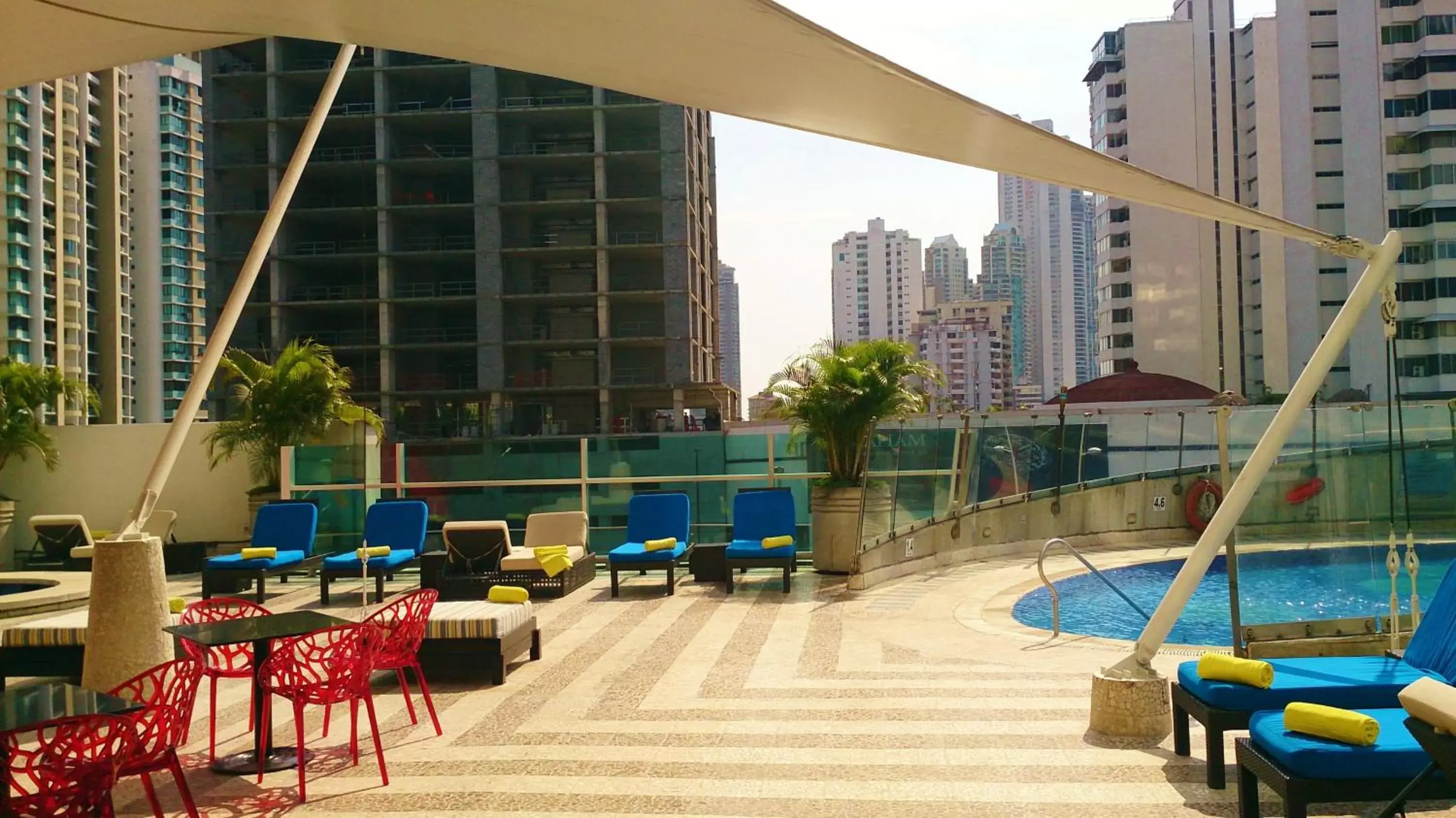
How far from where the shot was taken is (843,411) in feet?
39.1

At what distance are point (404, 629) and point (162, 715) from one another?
6.54 feet

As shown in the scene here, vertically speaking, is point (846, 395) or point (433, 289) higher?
point (433, 289)

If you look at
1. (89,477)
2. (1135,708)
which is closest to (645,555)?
(1135,708)

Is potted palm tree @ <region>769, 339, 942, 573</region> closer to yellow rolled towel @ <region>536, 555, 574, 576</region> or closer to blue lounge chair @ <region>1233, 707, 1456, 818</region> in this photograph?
yellow rolled towel @ <region>536, 555, 574, 576</region>

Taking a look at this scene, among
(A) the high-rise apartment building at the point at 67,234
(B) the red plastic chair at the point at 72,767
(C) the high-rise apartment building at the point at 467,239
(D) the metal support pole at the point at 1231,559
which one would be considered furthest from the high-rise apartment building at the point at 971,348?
(B) the red plastic chair at the point at 72,767

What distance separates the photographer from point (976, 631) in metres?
8.53

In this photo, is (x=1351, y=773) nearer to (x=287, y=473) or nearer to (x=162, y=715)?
(x=162, y=715)

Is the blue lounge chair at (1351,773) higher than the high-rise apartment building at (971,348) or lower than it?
lower

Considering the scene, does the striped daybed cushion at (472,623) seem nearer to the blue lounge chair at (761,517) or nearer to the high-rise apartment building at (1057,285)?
the blue lounge chair at (761,517)

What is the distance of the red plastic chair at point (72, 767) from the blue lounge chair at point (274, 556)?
8002 millimetres

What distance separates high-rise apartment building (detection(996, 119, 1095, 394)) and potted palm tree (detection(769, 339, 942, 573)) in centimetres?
12426

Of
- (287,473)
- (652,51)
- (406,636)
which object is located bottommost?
(406,636)

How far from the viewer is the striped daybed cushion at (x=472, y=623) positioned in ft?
22.8

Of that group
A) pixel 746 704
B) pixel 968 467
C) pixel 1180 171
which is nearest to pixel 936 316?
pixel 1180 171
